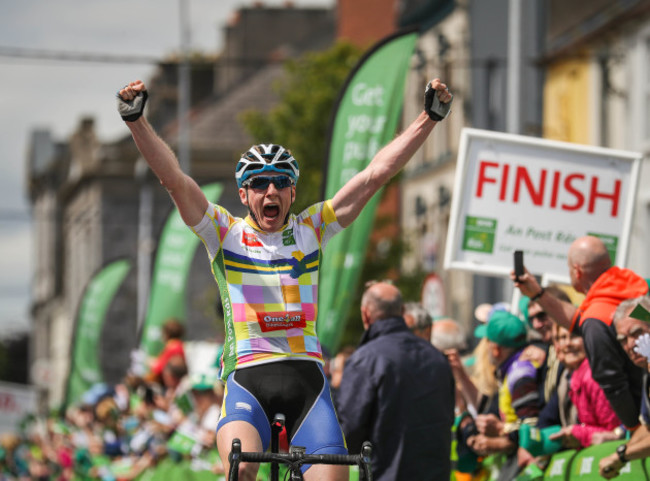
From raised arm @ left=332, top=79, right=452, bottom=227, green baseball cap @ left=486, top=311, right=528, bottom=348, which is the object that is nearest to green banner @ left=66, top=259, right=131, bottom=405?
green baseball cap @ left=486, top=311, right=528, bottom=348

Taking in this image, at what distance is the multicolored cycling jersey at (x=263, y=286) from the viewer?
7.00 metres

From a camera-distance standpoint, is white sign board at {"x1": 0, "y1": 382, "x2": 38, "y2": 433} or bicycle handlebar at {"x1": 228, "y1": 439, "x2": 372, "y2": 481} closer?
bicycle handlebar at {"x1": 228, "y1": 439, "x2": 372, "y2": 481}

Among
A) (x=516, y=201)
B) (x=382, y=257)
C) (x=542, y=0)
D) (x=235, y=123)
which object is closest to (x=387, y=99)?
(x=516, y=201)

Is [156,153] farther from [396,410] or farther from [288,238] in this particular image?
[396,410]

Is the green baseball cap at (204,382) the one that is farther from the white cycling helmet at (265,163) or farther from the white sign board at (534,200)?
the white cycling helmet at (265,163)

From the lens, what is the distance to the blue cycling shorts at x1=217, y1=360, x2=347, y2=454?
6.79m

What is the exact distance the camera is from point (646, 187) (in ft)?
80.2

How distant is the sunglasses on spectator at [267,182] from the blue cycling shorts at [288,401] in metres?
0.86

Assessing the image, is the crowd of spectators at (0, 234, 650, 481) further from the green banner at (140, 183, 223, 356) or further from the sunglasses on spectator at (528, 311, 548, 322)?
the green banner at (140, 183, 223, 356)

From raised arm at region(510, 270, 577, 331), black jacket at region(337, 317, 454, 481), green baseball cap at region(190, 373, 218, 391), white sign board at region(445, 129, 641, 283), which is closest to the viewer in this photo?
raised arm at region(510, 270, 577, 331)

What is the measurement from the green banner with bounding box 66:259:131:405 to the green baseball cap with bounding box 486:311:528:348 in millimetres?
19767

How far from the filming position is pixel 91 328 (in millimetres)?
29484

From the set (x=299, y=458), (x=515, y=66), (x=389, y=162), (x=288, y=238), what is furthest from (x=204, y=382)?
(x=515, y=66)

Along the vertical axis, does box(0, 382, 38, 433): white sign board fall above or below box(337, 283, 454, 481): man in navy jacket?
below
